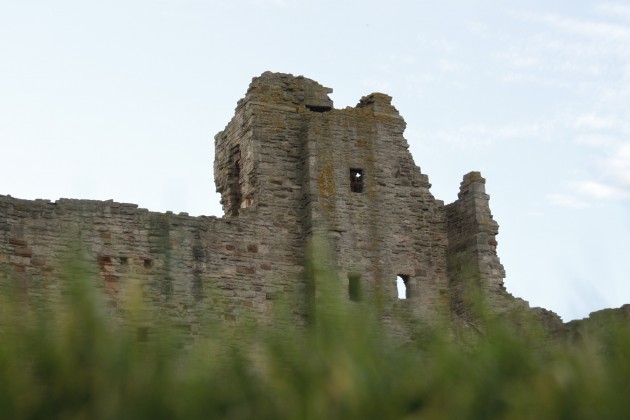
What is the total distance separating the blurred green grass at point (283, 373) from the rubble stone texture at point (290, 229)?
Answer: 31.0ft

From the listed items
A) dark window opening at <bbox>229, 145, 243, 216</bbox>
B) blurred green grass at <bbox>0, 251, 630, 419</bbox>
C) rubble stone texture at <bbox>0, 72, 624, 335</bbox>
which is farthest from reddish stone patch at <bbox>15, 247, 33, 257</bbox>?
blurred green grass at <bbox>0, 251, 630, 419</bbox>

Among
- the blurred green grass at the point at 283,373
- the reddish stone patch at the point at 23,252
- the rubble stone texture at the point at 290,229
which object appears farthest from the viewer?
the rubble stone texture at the point at 290,229

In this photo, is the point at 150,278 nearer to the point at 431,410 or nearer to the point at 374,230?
the point at 374,230

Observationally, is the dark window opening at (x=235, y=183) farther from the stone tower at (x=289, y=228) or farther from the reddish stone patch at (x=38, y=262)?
the reddish stone patch at (x=38, y=262)

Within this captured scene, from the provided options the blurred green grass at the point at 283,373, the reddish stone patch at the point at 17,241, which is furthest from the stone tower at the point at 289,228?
the blurred green grass at the point at 283,373

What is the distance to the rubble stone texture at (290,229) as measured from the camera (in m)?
16.6

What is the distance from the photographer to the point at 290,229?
18141 millimetres

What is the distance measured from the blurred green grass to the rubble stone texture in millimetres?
9443

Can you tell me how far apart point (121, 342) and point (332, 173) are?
12.6 meters

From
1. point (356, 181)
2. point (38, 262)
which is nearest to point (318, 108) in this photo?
point (356, 181)

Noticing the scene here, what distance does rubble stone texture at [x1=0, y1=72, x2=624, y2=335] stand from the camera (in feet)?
54.4

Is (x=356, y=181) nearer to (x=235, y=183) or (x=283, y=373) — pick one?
(x=235, y=183)

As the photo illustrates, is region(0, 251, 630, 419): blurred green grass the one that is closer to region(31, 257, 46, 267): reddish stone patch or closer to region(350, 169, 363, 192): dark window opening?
region(31, 257, 46, 267): reddish stone patch

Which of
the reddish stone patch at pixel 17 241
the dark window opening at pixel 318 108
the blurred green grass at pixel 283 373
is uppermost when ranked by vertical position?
the dark window opening at pixel 318 108
